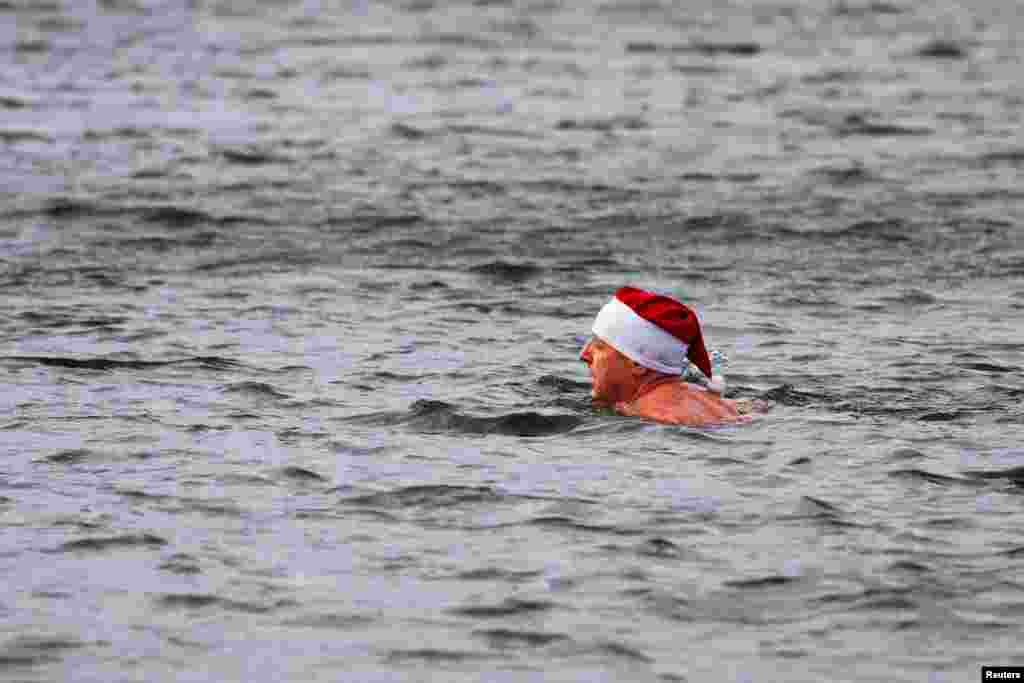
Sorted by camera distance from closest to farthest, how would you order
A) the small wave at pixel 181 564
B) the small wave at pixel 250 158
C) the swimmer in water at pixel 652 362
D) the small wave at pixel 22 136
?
the small wave at pixel 181 564 < the swimmer in water at pixel 652 362 < the small wave at pixel 250 158 < the small wave at pixel 22 136

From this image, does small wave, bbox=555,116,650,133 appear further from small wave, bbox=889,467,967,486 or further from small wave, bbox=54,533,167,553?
small wave, bbox=54,533,167,553

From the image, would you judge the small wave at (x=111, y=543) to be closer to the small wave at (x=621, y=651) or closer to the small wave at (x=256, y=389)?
the small wave at (x=621, y=651)

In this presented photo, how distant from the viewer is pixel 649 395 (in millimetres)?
11906

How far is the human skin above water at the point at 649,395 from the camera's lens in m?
11.7

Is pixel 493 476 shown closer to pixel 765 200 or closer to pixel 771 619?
pixel 771 619

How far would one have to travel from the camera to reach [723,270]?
1736cm

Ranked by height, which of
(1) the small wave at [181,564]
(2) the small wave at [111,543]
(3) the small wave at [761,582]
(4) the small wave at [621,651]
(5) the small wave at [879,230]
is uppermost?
(2) the small wave at [111,543]

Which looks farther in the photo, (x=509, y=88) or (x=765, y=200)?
(x=509, y=88)

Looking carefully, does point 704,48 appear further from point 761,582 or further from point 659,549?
point 761,582

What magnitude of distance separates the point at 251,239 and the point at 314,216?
122 centimetres

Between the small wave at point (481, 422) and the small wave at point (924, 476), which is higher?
the small wave at point (924, 476)

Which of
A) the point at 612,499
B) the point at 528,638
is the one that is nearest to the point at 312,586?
the point at 528,638

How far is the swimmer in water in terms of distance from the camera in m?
11.8

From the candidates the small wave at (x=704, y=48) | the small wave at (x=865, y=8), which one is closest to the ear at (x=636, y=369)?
the small wave at (x=704, y=48)
